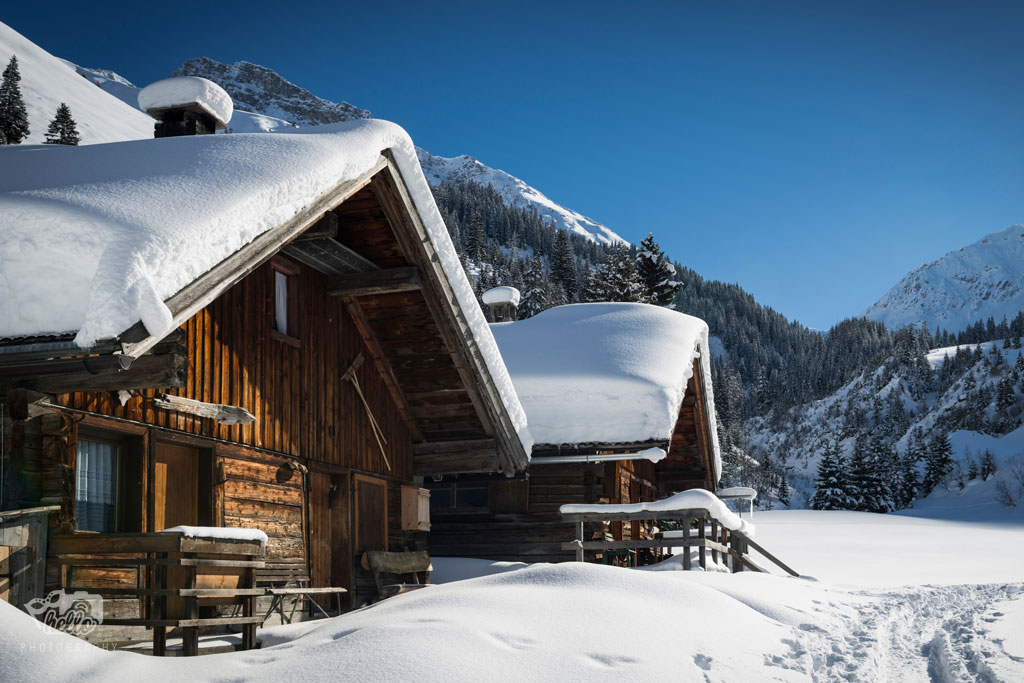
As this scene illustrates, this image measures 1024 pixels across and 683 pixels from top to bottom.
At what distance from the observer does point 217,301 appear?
9992mm

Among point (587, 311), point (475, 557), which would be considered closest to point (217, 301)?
point (475, 557)

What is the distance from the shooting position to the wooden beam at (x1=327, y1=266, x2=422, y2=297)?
11570 millimetres

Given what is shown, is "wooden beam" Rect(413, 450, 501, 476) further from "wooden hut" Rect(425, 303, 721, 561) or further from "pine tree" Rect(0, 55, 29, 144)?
"pine tree" Rect(0, 55, 29, 144)

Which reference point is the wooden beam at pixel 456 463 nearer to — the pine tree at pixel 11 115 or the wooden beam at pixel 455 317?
the wooden beam at pixel 455 317

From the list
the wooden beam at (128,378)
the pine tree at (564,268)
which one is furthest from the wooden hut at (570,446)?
the pine tree at (564,268)

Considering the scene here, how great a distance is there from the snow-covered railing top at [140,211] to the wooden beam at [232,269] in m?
0.10

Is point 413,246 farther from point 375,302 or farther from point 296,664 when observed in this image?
point 296,664

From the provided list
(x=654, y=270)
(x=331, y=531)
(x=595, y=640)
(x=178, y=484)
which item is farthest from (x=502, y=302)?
(x=654, y=270)

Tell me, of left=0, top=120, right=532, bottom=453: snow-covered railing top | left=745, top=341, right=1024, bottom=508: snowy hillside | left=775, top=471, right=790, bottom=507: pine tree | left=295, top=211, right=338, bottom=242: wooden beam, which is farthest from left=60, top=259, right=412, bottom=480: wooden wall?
left=745, top=341, right=1024, bottom=508: snowy hillside

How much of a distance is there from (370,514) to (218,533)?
6556 mm

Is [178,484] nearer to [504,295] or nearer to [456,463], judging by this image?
[456,463]

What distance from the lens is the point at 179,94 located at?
11.6m

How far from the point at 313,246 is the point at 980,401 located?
11379cm

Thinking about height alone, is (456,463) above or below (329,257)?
below
